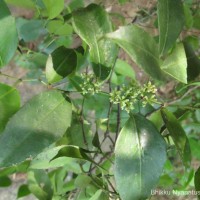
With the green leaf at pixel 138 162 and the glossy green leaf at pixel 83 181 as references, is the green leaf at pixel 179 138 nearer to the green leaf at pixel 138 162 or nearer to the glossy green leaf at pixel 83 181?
the green leaf at pixel 138 162

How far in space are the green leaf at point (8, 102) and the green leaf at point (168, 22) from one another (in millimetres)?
271

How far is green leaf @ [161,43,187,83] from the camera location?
0.50 metres

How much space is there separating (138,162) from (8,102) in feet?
0.82

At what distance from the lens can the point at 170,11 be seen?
0.53 meters

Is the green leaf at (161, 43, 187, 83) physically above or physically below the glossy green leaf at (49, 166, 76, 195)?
above

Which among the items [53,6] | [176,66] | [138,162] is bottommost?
[138,162]

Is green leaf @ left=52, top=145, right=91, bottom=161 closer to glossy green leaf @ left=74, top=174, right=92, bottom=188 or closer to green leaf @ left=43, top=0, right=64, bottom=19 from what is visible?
glossy green leaf @ left=74, top=174, right=92, bottom=188

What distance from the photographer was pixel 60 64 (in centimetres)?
61

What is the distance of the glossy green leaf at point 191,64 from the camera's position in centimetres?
62

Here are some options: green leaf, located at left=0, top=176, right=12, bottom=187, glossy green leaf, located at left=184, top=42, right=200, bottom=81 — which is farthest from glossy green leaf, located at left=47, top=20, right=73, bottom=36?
green leaf, located at left=0, top=176, right=12, bottom=187

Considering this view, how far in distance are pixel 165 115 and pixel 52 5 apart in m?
0.30

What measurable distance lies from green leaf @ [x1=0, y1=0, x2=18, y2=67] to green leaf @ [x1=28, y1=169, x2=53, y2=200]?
0.37 metres

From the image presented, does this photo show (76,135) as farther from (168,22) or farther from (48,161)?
(168,22)

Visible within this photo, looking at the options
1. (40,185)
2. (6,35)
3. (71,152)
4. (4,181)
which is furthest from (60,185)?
(6,35)
